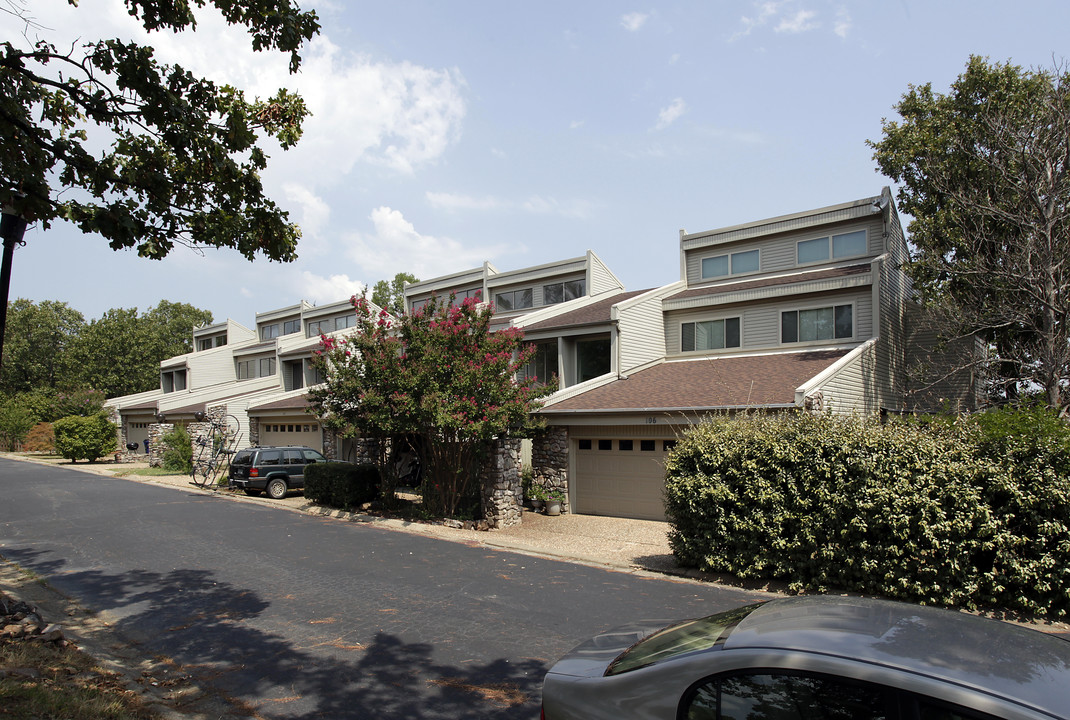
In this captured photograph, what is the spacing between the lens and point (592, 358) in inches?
856

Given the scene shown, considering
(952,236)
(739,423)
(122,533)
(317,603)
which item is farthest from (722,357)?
(122,533)

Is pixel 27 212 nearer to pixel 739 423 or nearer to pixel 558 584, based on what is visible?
pixel 558 584

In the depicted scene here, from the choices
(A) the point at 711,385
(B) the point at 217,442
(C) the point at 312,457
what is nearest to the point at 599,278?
(A) the point at 711,385

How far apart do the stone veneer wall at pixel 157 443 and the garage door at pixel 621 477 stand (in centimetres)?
2712

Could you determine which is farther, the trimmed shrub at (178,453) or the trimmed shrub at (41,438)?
the trimmed shrub at (41,438)

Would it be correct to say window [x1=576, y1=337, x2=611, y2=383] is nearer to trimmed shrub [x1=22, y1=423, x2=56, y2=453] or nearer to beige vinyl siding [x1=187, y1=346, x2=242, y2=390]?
beige vinyl siding [x1=187, y1=346, x2=242, y2=390]

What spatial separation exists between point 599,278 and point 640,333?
281 inches

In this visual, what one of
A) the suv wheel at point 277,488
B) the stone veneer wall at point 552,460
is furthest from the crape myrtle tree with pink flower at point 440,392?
the suv wheel at point 277,488

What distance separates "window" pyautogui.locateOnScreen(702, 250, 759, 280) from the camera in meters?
22.9

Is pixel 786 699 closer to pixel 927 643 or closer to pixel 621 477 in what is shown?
pixel 927 643

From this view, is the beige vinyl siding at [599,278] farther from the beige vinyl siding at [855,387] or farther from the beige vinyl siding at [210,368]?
the beige vinyl siding at [210,368]

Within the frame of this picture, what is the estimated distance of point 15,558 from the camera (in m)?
11.3

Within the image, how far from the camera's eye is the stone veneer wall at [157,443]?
35.0m

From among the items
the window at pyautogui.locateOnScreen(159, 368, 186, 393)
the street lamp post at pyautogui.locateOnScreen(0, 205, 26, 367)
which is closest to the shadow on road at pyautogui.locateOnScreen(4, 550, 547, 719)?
the street lamp post at pyautogui.locateOnScreen(0, 205, 26, 367)
